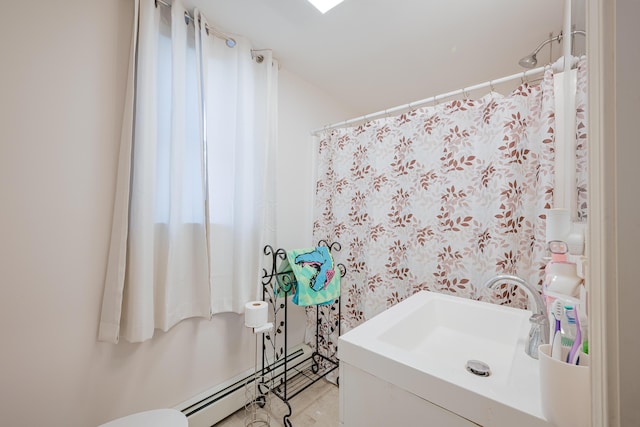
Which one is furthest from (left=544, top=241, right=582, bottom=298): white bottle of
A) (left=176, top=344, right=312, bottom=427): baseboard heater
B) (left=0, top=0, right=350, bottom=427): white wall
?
(left=0, top=0, right=350, bottom=427): white wall

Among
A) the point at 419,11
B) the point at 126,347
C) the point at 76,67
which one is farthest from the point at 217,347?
the point at 419,11

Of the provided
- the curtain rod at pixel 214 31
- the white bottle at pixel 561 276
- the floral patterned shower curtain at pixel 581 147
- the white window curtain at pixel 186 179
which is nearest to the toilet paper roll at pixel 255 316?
the white window curtain at pixel 186 179

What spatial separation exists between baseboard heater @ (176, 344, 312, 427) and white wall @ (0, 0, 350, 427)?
201 mm

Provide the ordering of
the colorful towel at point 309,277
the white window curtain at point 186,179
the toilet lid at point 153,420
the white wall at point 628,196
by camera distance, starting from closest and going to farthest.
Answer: the white wall at point 628,196 < the toilet lid at point 153,420 < the white window curtain at point 186,179 < the colorful towel at point 309,277

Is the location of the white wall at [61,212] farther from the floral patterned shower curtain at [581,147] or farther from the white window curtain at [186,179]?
the floral patterned shower curtain at [581,147]

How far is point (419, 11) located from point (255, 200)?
1.35 m

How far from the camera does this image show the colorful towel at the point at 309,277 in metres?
1.51

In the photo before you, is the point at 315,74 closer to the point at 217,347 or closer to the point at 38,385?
the point at 217,347

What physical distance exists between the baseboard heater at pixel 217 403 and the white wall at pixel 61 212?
0.66 ft

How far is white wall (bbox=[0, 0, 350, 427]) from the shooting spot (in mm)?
890

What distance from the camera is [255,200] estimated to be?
157 centimetres

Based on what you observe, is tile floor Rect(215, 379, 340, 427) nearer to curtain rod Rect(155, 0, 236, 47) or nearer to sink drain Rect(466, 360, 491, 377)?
sink drain Rect(466, 360, 491, 377)

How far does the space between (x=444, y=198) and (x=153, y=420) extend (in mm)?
1640

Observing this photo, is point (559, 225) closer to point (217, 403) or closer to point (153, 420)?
point (153, 420)
